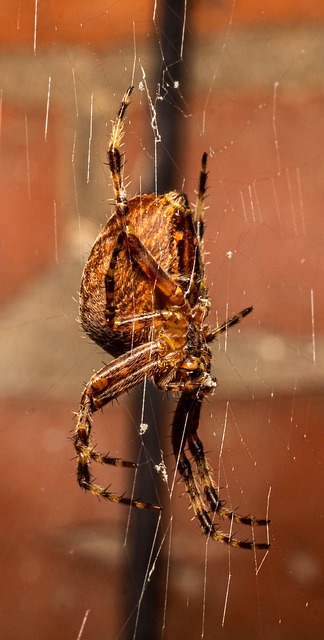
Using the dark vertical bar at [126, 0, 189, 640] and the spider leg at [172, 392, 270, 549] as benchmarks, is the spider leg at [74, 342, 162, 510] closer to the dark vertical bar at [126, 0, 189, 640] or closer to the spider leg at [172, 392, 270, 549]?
the spider leg at [172, 392, 270, 549]

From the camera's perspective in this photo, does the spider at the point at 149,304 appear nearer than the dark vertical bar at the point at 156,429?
Yes

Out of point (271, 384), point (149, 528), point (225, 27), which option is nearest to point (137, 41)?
point (225, 27)

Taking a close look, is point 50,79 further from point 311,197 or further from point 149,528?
point 149,528

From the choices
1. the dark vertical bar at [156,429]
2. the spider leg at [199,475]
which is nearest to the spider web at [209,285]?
the dark vertical bar at [156,429]

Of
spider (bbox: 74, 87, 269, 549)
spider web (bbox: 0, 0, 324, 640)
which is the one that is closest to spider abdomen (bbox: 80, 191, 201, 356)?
spider (bbox: 74, 87, 269, 549)

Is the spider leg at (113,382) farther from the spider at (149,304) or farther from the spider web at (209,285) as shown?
the spider web at (209,285)

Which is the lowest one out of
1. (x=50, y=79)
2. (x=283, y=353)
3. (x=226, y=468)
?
(x=226, y=468)

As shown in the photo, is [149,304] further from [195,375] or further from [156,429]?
[156,429]

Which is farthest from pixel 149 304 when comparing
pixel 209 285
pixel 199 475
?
pixel 209 285
